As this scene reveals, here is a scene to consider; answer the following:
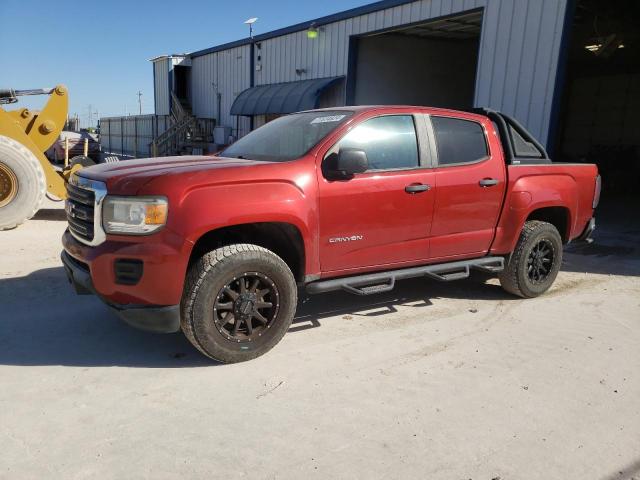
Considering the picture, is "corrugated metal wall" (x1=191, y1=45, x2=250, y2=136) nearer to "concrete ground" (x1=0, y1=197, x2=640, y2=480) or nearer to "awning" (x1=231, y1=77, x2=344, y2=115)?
"awning" (x1=231, y1=77, x2=344, y2=115)

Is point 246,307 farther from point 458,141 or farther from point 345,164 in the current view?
point 458,141

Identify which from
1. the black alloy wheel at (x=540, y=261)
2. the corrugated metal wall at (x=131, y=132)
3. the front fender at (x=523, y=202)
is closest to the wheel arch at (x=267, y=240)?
the front fender at (x=523, y=202)

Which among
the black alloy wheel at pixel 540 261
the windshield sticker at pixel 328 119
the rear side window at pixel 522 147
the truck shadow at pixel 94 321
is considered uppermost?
the windshield sticker at pixel 328 119

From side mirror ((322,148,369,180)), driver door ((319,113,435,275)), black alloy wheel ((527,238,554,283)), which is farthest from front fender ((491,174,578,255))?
side mirror ((322,148,369,180))

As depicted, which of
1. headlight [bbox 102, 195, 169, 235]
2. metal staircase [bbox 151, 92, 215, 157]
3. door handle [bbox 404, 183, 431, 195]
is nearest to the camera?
headlight [bbox 102, 195, 169, 235]

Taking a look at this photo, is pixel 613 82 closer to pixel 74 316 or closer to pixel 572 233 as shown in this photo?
pixel 572 233

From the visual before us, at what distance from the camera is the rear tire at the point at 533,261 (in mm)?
5016

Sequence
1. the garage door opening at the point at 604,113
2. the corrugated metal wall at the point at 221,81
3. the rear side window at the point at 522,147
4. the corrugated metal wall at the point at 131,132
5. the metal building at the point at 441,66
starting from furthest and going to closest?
the corrugated metal wall at the point at 131,132 → the corrugated metal wall at the point at 221,81 → the garage door opening at the point at 604,113 → the metal building at the point at 441,66 → the rear side window at the point at 522,147

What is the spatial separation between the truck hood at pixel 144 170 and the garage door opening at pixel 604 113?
624 inches

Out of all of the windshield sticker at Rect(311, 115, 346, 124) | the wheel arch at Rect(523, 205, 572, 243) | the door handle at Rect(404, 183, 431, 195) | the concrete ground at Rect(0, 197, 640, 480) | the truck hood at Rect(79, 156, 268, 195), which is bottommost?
the concrete ground at Rect(0, 197, 640, 480)

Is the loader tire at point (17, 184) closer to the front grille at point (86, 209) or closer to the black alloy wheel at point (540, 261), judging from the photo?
the front grille at point (86, 209)

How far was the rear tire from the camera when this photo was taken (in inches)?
197

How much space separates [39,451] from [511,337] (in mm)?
3470

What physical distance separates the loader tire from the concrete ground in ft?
10.6
